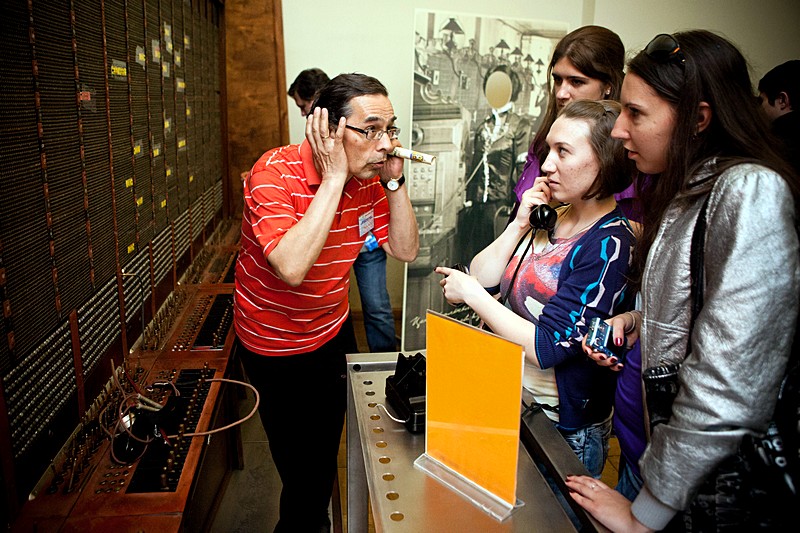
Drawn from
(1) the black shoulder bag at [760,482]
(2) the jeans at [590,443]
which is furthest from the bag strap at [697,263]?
(2) the jeans at [590,443]

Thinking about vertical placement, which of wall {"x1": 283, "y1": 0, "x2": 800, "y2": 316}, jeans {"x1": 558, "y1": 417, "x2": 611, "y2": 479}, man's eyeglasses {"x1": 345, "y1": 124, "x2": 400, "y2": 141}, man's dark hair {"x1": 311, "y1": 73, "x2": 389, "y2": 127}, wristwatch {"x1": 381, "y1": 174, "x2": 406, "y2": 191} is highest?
wall {"x1": 283, "y1": 0, "x2": 800, "y2": 316}

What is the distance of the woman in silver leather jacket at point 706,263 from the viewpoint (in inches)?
31.3

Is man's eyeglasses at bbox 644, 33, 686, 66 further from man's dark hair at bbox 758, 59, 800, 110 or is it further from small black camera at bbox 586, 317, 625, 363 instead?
man's dark hair at bbox 758, 59, 800, 110

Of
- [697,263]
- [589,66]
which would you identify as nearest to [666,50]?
[697,263]

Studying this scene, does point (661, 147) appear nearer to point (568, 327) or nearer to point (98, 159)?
point (568, 327)

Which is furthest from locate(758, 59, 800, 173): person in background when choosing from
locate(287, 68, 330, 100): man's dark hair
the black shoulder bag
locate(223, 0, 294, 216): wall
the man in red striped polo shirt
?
locate(223, 0, 294, 216): wall

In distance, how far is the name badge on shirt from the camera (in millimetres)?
1934

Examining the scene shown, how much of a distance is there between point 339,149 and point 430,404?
32.8 inches

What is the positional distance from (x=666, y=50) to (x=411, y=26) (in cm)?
378

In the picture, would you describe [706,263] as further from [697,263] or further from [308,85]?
[308,85]

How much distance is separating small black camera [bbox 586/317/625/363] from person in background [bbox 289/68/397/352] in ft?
7.64

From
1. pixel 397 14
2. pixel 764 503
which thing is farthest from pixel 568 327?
pixel 397 14

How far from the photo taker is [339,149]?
165 cm

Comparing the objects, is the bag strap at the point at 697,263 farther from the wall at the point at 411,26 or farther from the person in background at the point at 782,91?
the wall at the point at 411,26
